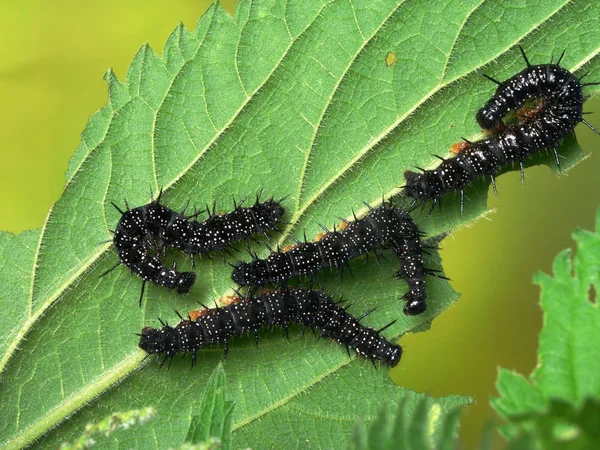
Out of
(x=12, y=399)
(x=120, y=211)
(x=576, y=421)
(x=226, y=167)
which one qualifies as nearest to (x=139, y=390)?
(x=12, y=399)

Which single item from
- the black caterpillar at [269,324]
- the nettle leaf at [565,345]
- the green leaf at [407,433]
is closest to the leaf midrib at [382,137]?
the black caterpillar at [269,324]

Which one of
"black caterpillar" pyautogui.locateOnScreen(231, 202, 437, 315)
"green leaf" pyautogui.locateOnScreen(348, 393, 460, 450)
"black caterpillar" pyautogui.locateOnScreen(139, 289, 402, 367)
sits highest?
"black caterpillar" pyautogui.locateOnScreen(231, 202, 437, 315)

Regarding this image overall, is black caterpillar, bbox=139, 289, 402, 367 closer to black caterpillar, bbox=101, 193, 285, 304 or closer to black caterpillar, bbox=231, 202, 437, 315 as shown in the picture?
black caterpillar, bbox=231, 202, 437, 315

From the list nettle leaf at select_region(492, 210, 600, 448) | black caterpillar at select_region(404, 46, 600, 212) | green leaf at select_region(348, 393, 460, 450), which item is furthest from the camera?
black caterpillar at select_region(404, 46, 600, 212)

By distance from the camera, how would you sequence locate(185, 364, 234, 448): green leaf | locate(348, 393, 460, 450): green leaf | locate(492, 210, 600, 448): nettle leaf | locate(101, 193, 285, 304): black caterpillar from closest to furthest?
locate(348, 393, 460, 450): green leaf
locate(492, 210, 600, 448): nettle leaf
locate(185, 364, 234, 448): green leaf
locate(101, 193, 285, 304): black caterpillar

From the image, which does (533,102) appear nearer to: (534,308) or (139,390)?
(534,308)

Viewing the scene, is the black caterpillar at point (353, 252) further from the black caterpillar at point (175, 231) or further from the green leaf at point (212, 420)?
the green leaf at point (212, 420)

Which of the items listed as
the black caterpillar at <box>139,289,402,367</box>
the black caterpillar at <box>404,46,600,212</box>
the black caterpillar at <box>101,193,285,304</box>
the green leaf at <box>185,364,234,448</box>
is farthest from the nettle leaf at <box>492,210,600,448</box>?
the black caterpillar at <box>101,193,285,304</box>
